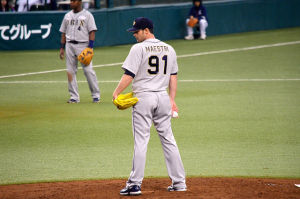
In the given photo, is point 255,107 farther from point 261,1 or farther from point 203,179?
point 261,1

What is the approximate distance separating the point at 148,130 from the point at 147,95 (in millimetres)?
383

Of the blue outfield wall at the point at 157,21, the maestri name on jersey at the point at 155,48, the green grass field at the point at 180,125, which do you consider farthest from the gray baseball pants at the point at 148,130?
the blue outfield wall at the point at 157,21

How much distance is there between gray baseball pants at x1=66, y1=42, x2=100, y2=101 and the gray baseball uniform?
6.01 metres

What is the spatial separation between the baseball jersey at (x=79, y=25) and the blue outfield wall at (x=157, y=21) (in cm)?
889

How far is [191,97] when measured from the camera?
13203mm

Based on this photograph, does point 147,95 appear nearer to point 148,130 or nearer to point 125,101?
point 125,101

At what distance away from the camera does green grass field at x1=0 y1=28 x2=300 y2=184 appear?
8.07m

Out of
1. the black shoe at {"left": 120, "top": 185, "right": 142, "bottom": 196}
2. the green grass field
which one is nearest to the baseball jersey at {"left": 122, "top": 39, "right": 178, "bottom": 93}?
the black shoe at {"left": 120, "top": 185, "right": 142, "bottom": 196}

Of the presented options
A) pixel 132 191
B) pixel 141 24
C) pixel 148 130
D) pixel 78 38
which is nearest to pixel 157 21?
pixel 78 38

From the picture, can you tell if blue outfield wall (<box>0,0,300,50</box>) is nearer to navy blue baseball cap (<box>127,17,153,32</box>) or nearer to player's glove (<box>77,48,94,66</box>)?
player's glove (<box>77,48,94,66</box>)

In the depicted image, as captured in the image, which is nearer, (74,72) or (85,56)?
(85,56)

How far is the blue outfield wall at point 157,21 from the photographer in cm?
2136

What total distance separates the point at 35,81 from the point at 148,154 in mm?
7680

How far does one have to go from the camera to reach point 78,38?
1257cm
